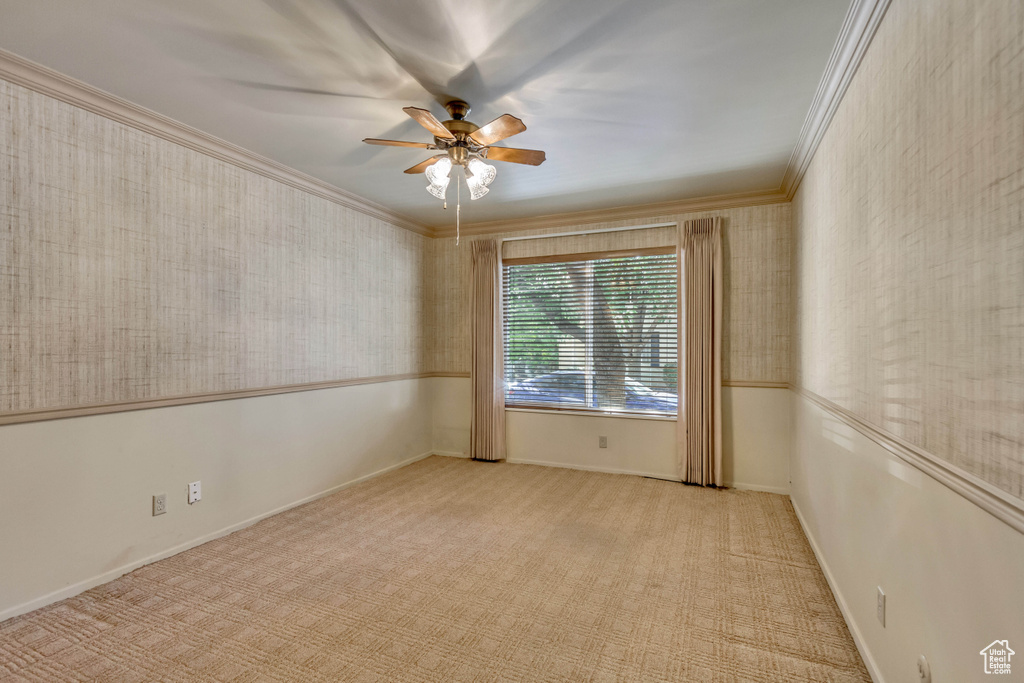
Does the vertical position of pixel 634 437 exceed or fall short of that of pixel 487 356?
it falls short

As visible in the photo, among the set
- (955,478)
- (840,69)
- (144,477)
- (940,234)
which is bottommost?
(144,477)

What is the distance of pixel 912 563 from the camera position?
4.78ft

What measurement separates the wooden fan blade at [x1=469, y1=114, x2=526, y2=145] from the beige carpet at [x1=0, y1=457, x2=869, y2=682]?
7.55 ft

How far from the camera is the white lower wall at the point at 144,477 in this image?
226cm

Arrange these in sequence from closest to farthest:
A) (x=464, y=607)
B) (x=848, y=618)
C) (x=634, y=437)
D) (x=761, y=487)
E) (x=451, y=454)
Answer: (x=848, y=618) → (x=464, y=607) → (x=761, y=487) → (x=634, y=437) → (x=451, y=454)

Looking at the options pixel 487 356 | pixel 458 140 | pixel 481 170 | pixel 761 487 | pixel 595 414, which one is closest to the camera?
pixel 458 140

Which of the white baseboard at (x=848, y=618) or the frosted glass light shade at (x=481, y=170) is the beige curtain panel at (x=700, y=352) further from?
the frosted glass light shade at (x=481, y=170)

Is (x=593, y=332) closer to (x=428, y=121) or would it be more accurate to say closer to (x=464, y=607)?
(x=428, y=121)

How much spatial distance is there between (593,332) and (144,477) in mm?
3610

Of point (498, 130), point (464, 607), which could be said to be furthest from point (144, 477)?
point (498, 130)

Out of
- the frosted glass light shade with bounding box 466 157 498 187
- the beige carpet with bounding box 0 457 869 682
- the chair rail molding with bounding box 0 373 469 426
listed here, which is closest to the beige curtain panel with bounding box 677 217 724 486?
the beige carpet with bounding box 0 457 869 682

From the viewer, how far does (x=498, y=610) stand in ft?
7.45

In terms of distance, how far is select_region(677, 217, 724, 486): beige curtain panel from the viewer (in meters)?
4.14

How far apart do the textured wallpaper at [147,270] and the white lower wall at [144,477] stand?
17 cm
